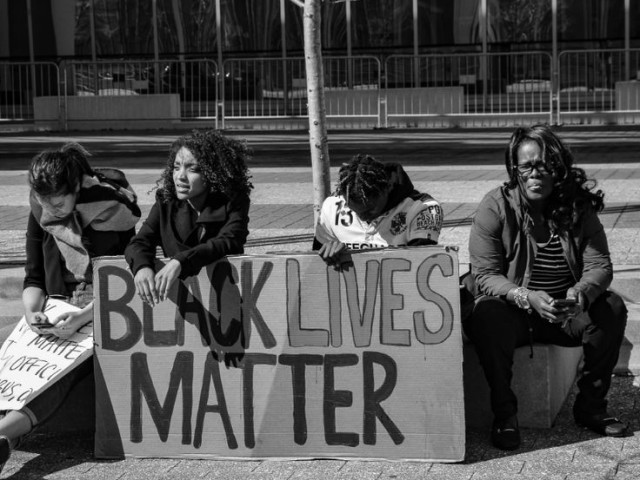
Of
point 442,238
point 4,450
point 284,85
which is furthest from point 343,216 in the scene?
point 284,85

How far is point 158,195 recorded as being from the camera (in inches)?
199

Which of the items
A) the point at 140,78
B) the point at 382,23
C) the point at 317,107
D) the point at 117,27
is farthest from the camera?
the point at 117,27

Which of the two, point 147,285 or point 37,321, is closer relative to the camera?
point 147,285

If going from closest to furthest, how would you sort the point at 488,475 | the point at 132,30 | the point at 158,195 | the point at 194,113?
the point at 488,475 < the point at 158,195 < the point at 194,113 < the point at 132,30

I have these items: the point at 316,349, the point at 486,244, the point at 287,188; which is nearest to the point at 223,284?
the point at 316,349

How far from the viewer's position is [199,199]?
500 centimetres

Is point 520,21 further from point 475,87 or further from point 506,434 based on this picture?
point 506,434

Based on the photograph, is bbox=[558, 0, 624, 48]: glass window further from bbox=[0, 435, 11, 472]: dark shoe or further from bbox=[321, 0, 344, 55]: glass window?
bbox=[0, 435, 11, 472]: dark shoe

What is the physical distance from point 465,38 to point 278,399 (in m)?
16.6

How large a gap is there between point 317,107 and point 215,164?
6.42 ft

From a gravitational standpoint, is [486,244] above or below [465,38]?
below

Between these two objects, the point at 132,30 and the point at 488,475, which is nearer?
the point at 488,475

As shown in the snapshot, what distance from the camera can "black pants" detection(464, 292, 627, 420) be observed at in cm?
465

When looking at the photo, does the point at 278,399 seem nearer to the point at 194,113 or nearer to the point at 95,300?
the point at 95,300
